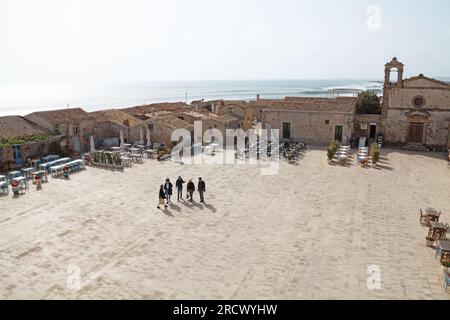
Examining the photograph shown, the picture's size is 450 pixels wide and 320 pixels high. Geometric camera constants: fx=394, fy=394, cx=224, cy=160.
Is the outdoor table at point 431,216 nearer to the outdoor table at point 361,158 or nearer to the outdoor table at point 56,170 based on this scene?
the outdoor table at point 361,158

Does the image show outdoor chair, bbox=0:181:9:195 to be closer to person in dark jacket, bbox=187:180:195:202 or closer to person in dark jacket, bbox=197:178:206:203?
person in dark jacket, bbox=187:180:195:202

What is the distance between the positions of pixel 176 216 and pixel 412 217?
27.8 feet

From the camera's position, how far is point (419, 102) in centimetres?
2689

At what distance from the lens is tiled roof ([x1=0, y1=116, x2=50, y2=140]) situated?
21.8 meters

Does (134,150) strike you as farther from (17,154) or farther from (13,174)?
(13,174)

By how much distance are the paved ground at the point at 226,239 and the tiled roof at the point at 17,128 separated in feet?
17.9

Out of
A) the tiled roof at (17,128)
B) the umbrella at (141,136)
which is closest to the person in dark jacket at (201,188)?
the umbrella at (141,136)

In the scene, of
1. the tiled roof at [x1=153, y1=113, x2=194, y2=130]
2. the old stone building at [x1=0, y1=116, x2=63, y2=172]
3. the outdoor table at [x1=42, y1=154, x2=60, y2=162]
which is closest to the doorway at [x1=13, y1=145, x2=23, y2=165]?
the old stone building at [x1=0, y1=116, x2=63, y2=172]

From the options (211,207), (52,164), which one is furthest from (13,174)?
(211,207)

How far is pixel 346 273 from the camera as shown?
9992mm

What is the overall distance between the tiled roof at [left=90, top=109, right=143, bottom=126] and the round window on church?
62.1 ft

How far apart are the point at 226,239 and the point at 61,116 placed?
690 inches
